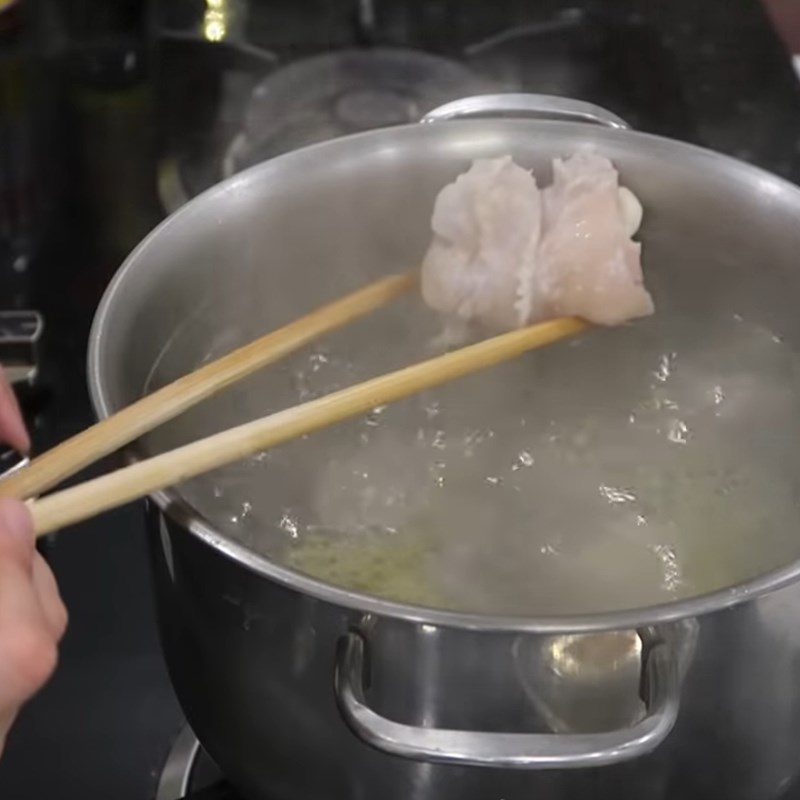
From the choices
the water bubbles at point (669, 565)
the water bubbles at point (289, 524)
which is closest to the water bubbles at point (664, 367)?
the water bubbles at point (669, 565)

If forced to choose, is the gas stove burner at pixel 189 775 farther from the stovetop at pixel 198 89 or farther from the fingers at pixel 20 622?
the fingers at pixel 20 622

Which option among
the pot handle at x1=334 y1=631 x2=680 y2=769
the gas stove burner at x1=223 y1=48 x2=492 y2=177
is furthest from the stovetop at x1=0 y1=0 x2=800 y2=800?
the pot handle at x1=334 y1=631 x2=680 y2=769

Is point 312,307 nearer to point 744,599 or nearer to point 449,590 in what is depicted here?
point 449,590

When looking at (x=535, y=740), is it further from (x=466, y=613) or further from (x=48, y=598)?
(x=48, y=598)

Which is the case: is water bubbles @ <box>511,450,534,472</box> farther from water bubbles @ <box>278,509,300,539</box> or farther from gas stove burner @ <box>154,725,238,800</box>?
gas stove burner @ <box>154,725,238,800</box>

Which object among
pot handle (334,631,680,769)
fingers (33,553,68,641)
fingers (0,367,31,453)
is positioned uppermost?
fingers (33,553,68,641)

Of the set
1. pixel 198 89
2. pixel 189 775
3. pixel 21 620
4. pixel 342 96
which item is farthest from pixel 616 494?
pixel 198 89

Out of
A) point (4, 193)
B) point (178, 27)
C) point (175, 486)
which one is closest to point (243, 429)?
point (175, 486)
